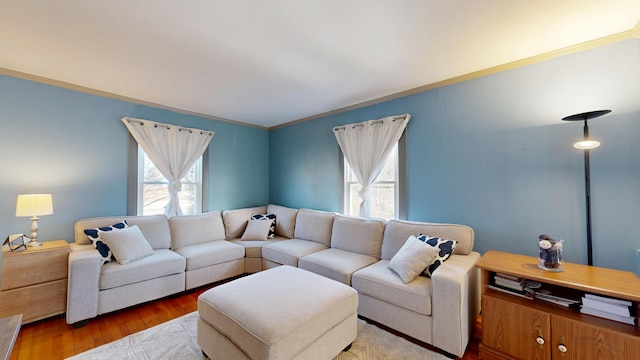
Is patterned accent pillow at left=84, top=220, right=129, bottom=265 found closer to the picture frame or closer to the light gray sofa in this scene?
the light gray sofa

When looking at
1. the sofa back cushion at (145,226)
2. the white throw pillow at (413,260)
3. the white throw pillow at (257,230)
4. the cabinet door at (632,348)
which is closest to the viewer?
the cabinet door at (632,348)

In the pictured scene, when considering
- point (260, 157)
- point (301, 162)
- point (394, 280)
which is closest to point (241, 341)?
point (394, 280)

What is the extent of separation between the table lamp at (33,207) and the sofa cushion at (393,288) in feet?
10.0

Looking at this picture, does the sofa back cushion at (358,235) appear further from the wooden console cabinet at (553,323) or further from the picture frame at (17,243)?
the picture frame at (17,243)

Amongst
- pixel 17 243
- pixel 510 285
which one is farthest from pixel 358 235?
pixel 17 243

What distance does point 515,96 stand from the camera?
7.64 feet

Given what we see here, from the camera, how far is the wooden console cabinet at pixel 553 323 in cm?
145

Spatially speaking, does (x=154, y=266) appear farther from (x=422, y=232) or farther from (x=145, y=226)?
(x=422, y=232)

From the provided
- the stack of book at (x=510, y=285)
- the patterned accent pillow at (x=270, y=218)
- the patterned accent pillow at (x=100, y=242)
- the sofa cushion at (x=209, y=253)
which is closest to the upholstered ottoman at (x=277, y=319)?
the stack of book at (x=510, y=285)

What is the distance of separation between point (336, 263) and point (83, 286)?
93.7 inches

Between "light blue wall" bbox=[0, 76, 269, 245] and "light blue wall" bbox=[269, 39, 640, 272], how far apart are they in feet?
11.6

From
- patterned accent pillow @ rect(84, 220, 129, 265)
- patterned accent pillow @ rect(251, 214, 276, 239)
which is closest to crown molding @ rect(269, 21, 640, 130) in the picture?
patterned accent pillow @ rect(251, 214, 276, 239)

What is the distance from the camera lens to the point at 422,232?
8.43 feet

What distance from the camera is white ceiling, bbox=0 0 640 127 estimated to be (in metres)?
1.60
